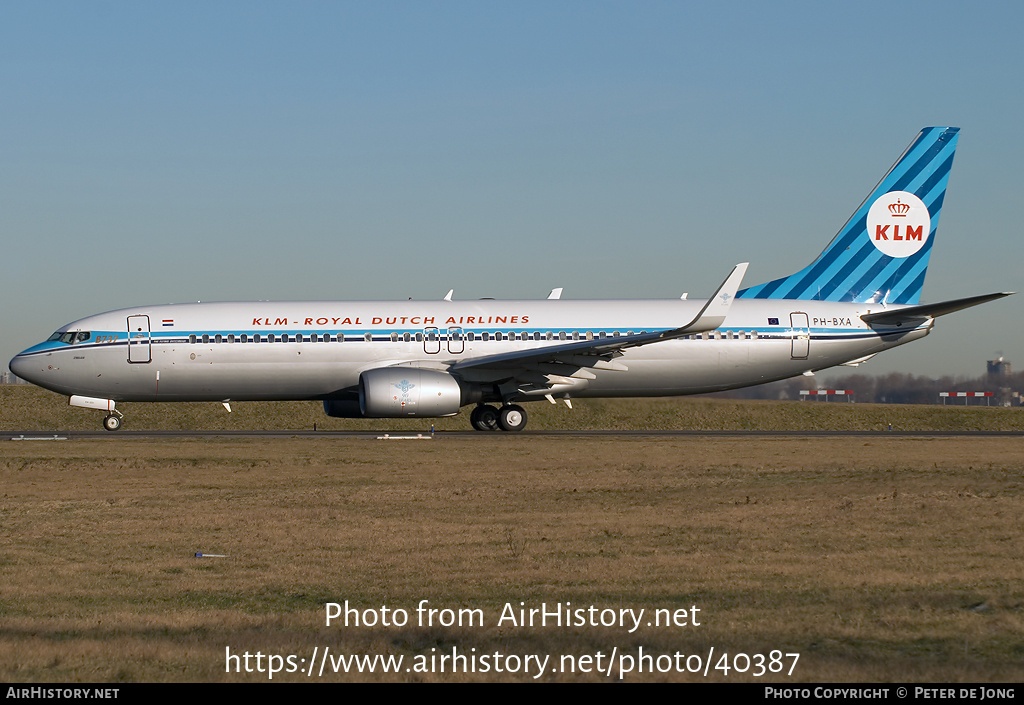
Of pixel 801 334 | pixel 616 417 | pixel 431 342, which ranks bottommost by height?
pixel 616 417

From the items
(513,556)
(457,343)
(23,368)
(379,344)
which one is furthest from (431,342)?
(513,556)

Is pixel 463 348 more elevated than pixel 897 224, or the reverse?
pixel 897 224

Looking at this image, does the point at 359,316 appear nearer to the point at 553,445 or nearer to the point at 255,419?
the point at 553,445

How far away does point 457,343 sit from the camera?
32.7 meters

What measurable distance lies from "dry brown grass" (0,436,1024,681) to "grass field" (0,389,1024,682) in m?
0.05

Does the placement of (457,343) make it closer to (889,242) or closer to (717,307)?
(717,307)

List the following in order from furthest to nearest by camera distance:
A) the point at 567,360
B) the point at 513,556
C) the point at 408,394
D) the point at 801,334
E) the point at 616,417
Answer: the point at 616,417
the point at 801,334
the point at 567,360
the point at 408,394
the point at 513,556

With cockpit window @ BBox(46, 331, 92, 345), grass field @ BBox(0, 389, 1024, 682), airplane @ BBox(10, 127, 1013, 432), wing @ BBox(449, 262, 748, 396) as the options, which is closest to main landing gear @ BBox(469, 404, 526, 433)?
airplane @ BBox(10, 127, 1013, 432)

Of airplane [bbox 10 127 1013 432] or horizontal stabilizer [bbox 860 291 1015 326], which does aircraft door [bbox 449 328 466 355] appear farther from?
horizontal stabilizer [bbox 860 291 1015 326]

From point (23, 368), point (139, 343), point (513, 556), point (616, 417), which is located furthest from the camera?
point (616, 417)

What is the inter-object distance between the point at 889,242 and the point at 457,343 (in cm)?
1522

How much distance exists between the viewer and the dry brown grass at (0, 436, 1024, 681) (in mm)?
8297
